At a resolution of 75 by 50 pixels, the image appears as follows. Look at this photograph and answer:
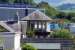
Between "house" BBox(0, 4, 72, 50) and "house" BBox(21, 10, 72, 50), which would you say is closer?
"house" BBox(0, 4, 72, 50)

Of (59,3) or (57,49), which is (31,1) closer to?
(59,3)

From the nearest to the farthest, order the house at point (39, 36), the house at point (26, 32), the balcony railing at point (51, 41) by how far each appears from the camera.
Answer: the house at point (26, 32)
the house at point (39, 36)
the balcony railing at point (51, 41)

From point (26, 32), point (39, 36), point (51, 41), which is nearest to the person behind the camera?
point (51, 41)

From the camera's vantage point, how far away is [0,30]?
5.65m

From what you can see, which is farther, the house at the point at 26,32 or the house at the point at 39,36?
the house at the point at 39,36

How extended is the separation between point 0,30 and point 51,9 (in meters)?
10.7

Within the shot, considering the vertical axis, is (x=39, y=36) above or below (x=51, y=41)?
below

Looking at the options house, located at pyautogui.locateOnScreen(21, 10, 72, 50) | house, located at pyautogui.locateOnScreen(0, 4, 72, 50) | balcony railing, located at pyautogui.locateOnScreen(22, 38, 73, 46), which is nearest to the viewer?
house, located at pyautogui.locateOnScreen(0, 4, 72, 50)

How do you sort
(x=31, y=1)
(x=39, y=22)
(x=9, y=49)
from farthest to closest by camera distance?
1. (x=31, y=1)
2. (x=39, y=22)
3. (x=9, y=49)

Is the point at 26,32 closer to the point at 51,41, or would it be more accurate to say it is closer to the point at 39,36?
the point at 39,36

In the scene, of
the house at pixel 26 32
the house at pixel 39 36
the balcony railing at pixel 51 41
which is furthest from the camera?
the balcony railing at pixel 51 41

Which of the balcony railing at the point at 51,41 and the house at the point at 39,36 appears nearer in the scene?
the house at the point at 39,36

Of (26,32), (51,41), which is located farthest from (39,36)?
(51,41)

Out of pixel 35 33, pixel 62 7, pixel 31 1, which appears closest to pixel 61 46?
pixel 35 33
